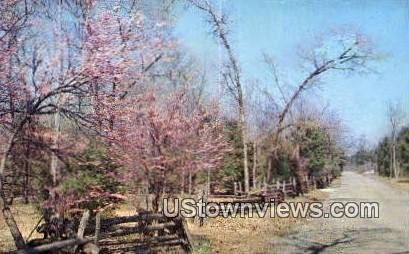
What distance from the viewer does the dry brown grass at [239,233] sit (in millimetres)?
10758

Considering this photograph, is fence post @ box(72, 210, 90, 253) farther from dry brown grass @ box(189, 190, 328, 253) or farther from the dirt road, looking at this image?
the dirt road

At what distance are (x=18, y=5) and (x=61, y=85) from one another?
6.15 feet

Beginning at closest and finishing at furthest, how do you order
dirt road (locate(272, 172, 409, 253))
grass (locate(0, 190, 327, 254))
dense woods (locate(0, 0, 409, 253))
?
dense woods (locate(0, 0, 409, 253)), grass (locate(0, 190, 327, 254)), dirt road (locate(272, 172, 409, 253))

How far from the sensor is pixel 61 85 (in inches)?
235

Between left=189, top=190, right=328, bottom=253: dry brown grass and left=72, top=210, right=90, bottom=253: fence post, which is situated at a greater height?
left=72, top=210, right=90, bottom=253: fence post

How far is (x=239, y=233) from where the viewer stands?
508 inches

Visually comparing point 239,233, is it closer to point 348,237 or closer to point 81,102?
point 348,237

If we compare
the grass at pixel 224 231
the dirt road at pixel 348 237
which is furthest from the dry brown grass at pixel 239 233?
the dirt road at pixel 348 237

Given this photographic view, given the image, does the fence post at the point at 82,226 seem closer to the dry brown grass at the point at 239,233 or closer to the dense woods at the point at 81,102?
the dense woods at the point at 81,102

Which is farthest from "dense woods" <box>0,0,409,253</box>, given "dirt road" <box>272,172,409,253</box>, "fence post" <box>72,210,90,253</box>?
"dirt road" <box>272,172,409,253</box>

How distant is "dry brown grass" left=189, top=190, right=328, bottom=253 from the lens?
10.8 metres

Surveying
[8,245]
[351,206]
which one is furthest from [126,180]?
[351,206]

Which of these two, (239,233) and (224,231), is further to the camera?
(224,231)

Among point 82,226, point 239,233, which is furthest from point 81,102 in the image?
point 239,233
